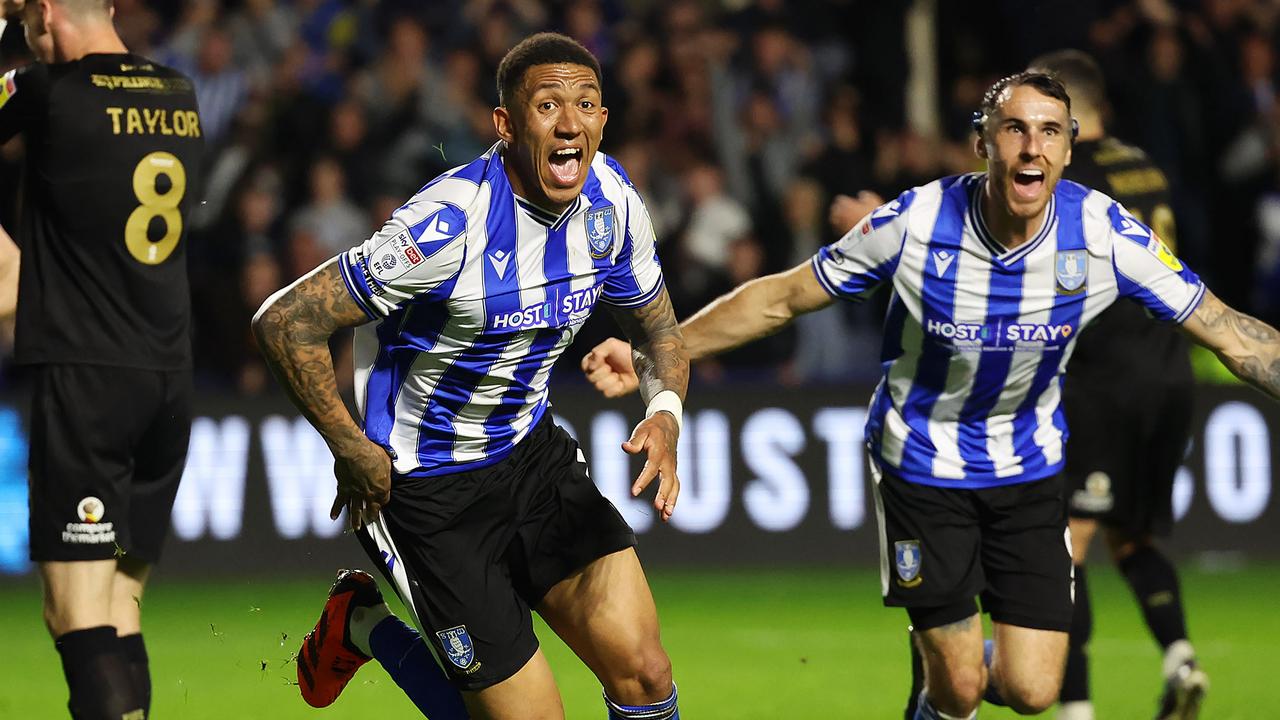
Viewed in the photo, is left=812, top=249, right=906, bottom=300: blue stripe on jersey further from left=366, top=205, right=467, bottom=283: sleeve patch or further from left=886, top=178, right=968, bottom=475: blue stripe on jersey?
left=366, top=205, right=467, bottom=283: sleeve patch

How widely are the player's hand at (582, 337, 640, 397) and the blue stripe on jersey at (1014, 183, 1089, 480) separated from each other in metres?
1.27

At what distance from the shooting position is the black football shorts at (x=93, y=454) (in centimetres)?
517

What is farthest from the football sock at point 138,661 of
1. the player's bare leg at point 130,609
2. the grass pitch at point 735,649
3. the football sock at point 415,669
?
the grass pitch at point 735,649

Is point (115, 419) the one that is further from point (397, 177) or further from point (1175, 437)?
point (397, 177)

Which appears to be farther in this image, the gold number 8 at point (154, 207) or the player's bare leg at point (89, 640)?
the gold number 8 at point (154, 207)

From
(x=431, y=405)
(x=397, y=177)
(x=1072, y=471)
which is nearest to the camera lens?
(x=431, y=405)

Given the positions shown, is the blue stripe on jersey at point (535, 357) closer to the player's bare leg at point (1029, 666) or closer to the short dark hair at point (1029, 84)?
the short dark hair at point (1029, 84)

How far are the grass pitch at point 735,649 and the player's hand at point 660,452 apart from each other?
2146 mm

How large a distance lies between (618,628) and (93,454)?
5.41ft

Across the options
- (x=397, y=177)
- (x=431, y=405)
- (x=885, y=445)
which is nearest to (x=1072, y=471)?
(x=885, y=445)

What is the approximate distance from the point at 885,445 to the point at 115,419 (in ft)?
7.94

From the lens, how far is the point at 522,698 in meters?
5.06

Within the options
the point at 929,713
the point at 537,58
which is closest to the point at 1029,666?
the point at 929,713

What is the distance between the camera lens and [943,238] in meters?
5.57
